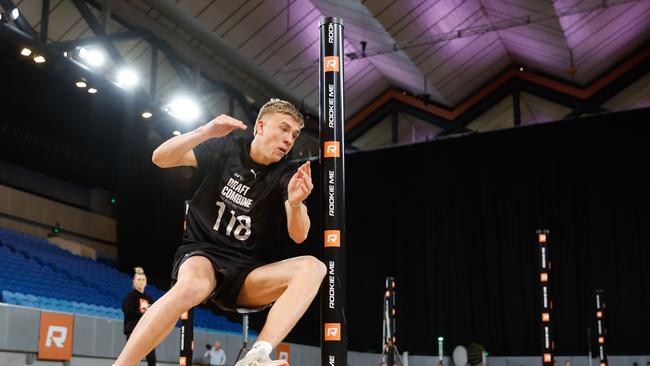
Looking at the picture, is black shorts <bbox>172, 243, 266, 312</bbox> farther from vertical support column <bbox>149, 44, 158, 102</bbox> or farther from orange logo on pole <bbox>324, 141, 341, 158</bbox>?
vertical support column <bbox>149, 44, 158, 102</bbox>

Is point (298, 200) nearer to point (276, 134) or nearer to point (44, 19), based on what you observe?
point (276, 134)

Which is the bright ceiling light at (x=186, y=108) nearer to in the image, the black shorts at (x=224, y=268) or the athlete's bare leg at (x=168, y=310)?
the black shorts at (x=224, y=268)

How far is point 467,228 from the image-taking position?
2169 cm

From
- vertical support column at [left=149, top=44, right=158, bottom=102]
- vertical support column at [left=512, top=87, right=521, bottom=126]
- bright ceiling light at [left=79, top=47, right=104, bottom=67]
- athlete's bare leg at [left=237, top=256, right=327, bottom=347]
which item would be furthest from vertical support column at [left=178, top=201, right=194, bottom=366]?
vertical support column at [left=512, top=87, right=521, bottom=126]

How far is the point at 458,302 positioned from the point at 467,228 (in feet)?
7.10

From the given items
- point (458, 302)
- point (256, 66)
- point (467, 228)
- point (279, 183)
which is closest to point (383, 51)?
point (256, 66)

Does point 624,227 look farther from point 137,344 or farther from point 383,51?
point 137,344

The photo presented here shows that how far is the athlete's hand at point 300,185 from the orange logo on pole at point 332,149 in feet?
0.61

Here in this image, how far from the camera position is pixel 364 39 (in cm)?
2075

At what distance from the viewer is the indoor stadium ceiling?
58.2 feet

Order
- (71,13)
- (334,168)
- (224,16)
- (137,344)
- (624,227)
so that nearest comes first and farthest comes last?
1. (137,344)
2. (334,168)
3. (71,13)
4. (224,16)
5. (624,227)

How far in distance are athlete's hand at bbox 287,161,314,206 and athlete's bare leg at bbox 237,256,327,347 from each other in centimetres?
28

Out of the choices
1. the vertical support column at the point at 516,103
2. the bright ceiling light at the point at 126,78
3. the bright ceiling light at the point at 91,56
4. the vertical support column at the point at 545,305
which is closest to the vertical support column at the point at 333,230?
the vertical support column at the point at 545,305

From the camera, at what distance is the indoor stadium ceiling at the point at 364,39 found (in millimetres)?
17750
